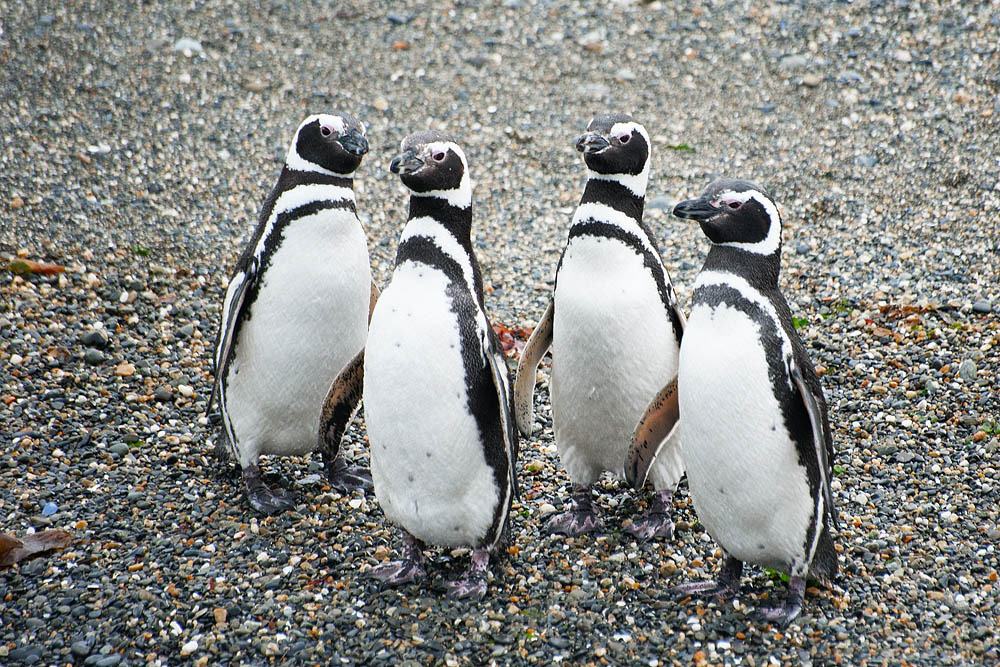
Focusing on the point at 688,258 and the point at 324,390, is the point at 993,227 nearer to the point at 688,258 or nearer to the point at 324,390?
the point at 688,258

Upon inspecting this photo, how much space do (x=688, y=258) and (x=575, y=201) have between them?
1.11m

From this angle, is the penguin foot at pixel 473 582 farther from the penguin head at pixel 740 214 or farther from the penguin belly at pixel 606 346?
the penguin head at pixel 740 214

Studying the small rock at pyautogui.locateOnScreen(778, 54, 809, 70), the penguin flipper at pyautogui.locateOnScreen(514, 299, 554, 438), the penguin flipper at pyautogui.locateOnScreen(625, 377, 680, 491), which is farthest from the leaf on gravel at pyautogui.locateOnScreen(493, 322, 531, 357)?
the small rock at pyautogui.locateOnScreen(778, 54, 809, 70)

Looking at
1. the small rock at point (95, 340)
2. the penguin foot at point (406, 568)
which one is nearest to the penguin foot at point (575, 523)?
the penguin foot at point (406, 568)

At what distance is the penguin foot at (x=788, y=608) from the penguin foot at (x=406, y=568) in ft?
4.19

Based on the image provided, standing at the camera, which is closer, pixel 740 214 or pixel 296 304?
pixel 740 214

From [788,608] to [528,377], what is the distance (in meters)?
1.39

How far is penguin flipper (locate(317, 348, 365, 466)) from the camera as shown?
169 inches

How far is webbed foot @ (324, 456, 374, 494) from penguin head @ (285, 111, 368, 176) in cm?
130

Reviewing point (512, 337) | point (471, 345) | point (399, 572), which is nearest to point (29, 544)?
point (399, 572)

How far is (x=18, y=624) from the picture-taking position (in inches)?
149

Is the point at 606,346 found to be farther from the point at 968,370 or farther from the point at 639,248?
the point at 968,370

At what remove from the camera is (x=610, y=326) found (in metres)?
4.14

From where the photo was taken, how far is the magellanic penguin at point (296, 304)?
4410 mm
